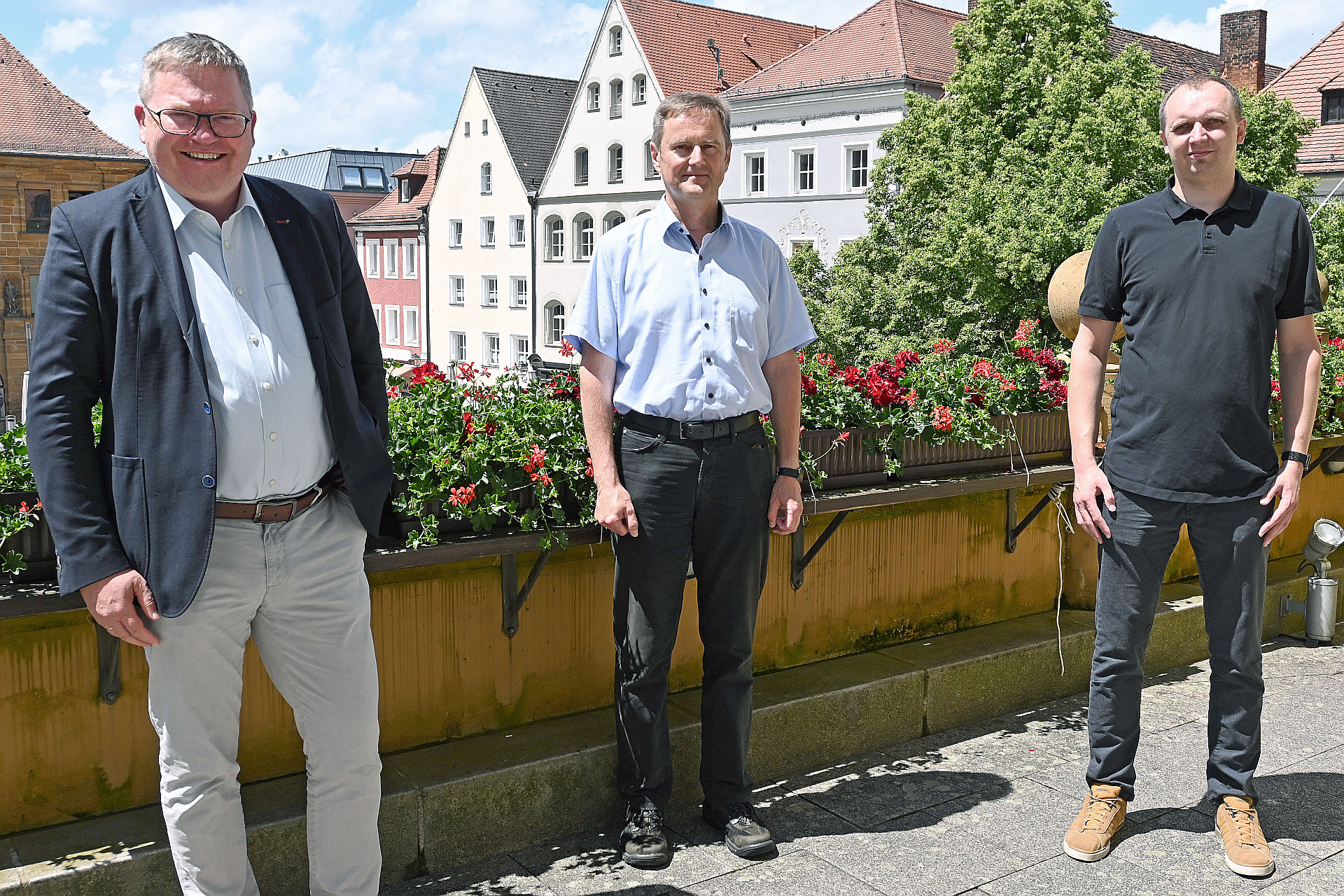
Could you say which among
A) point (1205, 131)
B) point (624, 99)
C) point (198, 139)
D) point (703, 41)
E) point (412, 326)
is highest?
point (703, 41)

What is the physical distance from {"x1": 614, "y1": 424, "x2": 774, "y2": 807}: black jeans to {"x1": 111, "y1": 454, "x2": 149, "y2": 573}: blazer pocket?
124cm

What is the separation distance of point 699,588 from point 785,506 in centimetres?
32

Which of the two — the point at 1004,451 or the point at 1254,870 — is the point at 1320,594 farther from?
the point at 1254,870

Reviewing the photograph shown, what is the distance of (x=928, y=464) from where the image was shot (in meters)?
4.39

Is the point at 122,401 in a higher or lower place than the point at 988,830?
higher

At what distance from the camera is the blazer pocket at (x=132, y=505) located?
7.98ft

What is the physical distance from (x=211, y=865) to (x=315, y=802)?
0.24 meters

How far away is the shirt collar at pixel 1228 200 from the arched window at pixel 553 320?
1741 inches

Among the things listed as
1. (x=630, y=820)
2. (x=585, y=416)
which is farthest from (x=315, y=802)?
(x=585, y=416)

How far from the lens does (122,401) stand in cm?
243

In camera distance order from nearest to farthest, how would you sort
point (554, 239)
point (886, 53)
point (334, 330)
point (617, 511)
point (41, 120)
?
point (334, 330), point (617, 511), point (886, 53), point (41, 120), point (554, 239)

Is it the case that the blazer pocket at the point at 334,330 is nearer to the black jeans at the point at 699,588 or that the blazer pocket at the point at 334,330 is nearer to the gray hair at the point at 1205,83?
the black jeans at the point at 699,588

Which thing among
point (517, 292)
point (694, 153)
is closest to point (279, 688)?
point (694, 153)

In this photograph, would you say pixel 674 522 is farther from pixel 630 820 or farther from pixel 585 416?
pixel 630 820
